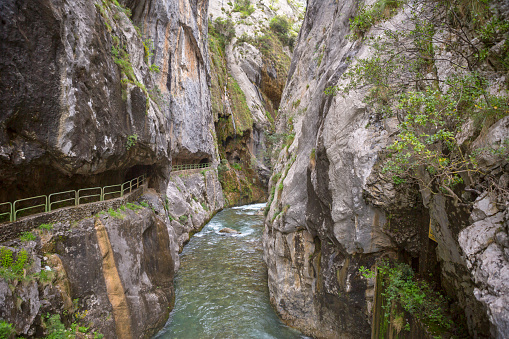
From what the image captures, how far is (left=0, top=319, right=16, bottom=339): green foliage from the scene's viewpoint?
205 inches

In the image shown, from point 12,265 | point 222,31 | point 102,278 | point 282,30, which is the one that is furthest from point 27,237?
point 282,30

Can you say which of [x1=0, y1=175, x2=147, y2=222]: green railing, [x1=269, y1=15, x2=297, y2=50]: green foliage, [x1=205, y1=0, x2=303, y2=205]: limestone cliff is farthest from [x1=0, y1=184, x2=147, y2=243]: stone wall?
[x1=269, y1=15, x2=297, y2=50]: green foliage

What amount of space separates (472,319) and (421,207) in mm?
2891

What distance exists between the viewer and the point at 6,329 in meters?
5.30

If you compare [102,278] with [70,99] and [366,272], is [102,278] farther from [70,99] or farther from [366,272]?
[366,272]

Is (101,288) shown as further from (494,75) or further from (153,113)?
(494,75)

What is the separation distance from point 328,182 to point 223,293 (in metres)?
7.88

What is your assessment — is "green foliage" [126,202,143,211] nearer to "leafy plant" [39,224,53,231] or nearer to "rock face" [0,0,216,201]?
"rock face" [0,0,216,201]

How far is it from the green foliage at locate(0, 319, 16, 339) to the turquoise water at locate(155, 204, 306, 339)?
5.22m

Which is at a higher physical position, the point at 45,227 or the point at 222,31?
the point at 222,31

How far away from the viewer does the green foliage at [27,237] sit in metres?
7.10

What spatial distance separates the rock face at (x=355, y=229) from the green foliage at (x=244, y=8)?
153 ft

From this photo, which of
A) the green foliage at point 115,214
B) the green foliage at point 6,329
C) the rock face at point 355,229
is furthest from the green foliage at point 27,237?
the rock face at point 355,229

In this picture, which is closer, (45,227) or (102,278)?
(45,227)
